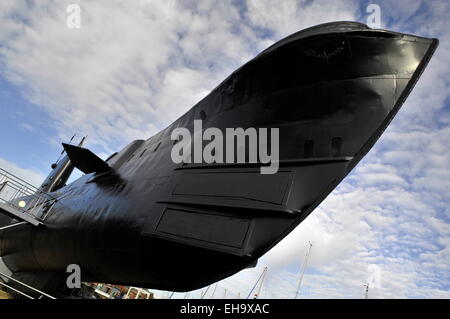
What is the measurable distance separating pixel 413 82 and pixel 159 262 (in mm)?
4519

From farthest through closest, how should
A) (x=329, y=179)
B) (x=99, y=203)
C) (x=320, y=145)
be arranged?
(x=99, y=203)
(x=320, y=145)
(x=329, y=179)

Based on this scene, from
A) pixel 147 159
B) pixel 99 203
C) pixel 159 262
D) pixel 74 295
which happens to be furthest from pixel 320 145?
pixel 74 295

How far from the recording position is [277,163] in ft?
13.5

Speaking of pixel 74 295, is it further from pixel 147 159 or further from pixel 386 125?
pixel 386 125

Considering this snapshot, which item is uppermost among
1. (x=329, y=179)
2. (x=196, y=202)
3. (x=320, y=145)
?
(x=320, y=145)

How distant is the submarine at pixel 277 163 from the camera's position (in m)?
3.75

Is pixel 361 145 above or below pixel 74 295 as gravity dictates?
above

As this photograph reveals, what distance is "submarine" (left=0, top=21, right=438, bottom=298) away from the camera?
375 cm

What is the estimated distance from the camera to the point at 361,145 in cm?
380

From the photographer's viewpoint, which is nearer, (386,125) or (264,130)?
(386,125)

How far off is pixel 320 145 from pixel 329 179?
0.55 meters
